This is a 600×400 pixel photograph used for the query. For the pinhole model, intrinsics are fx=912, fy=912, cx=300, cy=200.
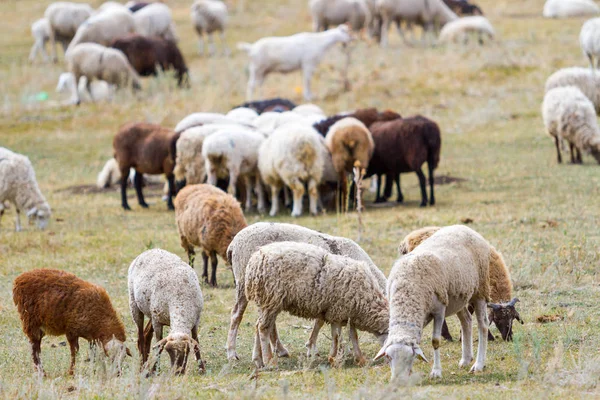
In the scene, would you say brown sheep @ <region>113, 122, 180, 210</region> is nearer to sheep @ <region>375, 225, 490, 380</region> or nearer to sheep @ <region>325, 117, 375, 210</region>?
sheep @ <region>325, 117, 375, 210</region>

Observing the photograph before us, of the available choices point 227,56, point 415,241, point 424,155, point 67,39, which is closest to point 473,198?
point 424,155

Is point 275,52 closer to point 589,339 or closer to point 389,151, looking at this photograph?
point 389,151

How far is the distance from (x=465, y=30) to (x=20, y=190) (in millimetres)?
19515

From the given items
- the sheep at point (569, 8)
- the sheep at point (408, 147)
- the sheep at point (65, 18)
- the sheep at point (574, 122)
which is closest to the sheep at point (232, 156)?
the sheep at point (408, 147)

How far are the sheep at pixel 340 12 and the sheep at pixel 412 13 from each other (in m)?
0.66

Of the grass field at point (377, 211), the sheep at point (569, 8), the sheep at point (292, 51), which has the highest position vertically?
the sheep at point (569, 8)

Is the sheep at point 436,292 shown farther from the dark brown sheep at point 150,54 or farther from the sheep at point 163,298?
the dark brown sheep at point 150,54

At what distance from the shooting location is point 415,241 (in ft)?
30.1

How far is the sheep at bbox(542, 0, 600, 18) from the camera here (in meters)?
35.3

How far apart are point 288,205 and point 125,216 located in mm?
2940

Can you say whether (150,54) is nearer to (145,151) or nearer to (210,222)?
(145,151)

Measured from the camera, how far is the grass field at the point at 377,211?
7008 mm

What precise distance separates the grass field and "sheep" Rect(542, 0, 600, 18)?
0.70m

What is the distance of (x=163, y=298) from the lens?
8000 millimetres
